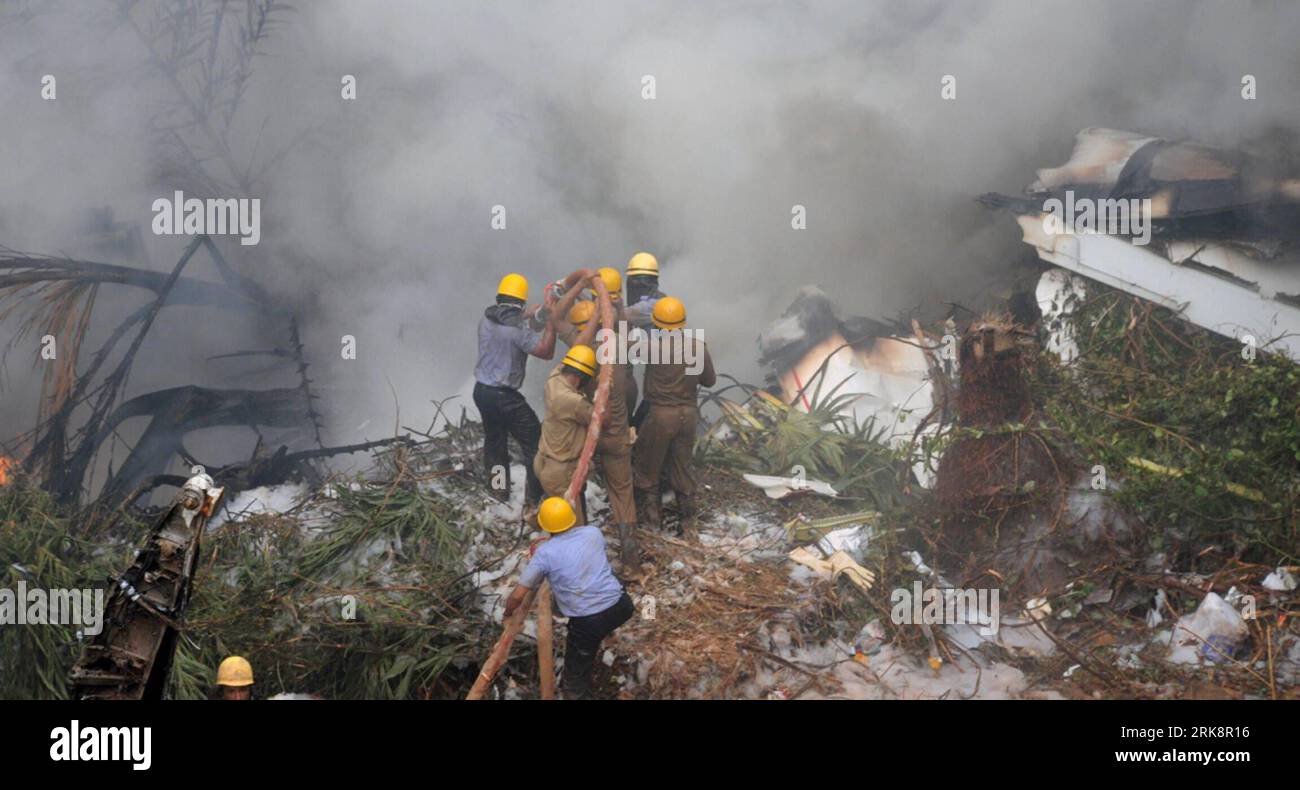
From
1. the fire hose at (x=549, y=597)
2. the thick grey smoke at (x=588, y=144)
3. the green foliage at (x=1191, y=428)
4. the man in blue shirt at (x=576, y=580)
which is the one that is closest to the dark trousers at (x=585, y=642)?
the man in blue shirt at (x=576, y=580)

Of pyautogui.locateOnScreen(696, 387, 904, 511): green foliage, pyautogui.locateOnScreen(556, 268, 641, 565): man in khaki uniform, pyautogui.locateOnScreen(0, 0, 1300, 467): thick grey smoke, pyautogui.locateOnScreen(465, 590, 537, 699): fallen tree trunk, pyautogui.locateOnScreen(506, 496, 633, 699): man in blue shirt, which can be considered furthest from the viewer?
pyautogui.locateOnScreen(0, 0, 1300, 467): thick grey smoke

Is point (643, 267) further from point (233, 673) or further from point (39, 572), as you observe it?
point (39, 572)

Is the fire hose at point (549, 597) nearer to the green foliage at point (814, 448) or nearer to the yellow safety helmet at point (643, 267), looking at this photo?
the yellow safety helmet at point (643, 267)

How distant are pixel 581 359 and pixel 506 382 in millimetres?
998

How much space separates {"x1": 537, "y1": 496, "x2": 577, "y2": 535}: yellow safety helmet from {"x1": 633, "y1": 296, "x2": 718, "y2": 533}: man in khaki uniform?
1906mm

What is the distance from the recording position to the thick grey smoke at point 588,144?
35.4ft

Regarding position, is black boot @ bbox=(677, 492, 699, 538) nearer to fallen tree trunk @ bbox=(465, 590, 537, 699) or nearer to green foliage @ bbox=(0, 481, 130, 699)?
→ fallen tree trunk @ bbox=(465, 590, 537, 699)

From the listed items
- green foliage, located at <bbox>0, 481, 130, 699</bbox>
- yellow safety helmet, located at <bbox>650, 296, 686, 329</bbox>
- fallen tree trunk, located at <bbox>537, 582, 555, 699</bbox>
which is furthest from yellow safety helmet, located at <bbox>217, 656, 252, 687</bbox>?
yellow safety helmet, located at <bbox>650, 296, 686, 329</bbox>

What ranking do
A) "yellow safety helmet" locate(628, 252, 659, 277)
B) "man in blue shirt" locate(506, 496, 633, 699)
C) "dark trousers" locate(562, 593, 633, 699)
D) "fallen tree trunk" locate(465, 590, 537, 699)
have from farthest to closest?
"yellow safety helmet" locate(628, 252, 659, 277) → "dark trousers" locate(562, 593, 633, 699) → "man in blue shirt" locate(506, 496, 633, 699) → "fallen tree trunk" locate(465, 590, 537, 699)

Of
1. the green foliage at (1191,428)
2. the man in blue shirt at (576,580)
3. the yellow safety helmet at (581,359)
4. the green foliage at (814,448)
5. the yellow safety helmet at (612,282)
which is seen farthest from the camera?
the green foliage at (814,448)

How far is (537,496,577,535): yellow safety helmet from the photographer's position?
5902 millimetres

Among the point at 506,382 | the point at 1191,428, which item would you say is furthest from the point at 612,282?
the point at 1191,428

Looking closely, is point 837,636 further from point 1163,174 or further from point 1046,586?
point 1163,174

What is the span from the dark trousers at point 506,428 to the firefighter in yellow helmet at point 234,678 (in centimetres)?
300
